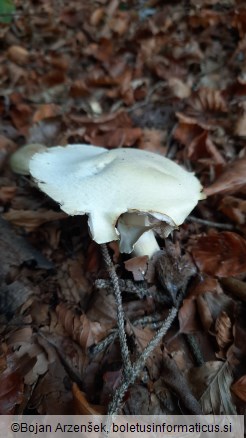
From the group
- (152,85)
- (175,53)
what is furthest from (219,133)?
(175,53)

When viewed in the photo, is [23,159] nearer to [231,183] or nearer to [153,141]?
[153,141]

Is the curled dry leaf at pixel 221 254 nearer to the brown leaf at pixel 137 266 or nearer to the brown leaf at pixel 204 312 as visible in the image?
the brown leaf at pixel 204 312

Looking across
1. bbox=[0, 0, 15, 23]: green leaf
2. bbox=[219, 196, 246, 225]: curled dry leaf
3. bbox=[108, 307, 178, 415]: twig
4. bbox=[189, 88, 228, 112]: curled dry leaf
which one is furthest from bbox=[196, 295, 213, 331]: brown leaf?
bbox=[0, 0, 15, 23]: green leaf

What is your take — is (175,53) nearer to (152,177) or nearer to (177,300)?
(152,177)

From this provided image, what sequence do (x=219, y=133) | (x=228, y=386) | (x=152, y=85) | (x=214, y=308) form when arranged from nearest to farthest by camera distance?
(x=228, y=386), (x=214, y=308), (x=219, y=133), (x=152, y=85)

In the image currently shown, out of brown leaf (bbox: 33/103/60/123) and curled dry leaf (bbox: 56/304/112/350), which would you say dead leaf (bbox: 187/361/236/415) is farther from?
brown leaf (bbox: 33/103/60/123)
